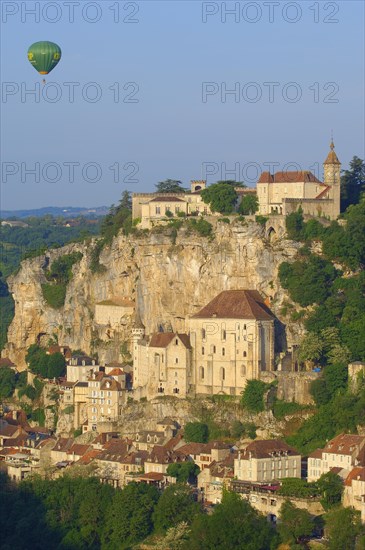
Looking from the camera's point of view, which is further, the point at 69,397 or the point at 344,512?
the point at 69,397

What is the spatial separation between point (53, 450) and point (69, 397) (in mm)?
5361

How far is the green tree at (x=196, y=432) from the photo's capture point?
280 ft

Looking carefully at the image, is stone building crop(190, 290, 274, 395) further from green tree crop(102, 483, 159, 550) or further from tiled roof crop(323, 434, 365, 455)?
green tree crop(102, 483, 159, 550)

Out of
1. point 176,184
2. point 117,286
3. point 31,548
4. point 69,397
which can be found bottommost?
point 31,548

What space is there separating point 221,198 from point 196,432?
13.7 metres

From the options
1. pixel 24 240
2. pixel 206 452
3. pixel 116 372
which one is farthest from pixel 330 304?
pixel 24 240

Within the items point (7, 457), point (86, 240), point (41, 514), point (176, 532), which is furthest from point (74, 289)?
point (176, 532)

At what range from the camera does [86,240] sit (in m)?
104

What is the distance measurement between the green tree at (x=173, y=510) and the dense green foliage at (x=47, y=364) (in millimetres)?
22018

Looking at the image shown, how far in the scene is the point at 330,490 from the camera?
74750 millimetres

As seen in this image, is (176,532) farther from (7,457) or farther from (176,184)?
(176,184)

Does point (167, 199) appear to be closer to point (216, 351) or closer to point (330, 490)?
point (216, 351)

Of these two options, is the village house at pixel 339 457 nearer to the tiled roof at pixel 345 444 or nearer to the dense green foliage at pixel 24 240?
the tiled roof at pixel 345 444

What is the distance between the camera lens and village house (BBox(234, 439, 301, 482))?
78500 millimetres
